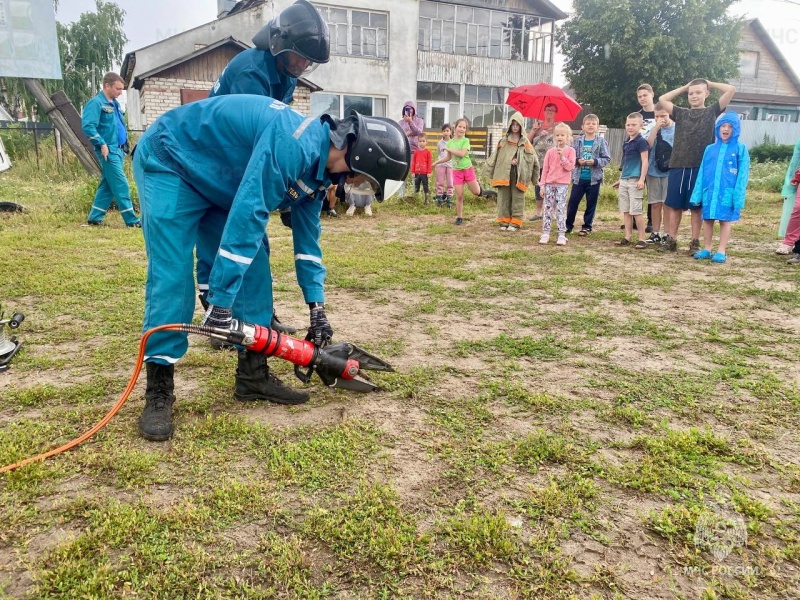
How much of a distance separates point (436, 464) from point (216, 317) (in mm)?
1164

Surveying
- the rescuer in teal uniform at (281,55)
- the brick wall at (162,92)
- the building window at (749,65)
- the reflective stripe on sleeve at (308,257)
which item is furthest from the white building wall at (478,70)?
the reflective stripe on sleeve at (308,257)

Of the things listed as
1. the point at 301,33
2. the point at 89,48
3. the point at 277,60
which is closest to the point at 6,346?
the point at 277,60

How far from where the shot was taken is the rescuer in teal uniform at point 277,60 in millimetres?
3488

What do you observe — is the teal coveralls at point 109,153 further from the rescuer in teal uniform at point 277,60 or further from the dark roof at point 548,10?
the dark roof at point 548,10

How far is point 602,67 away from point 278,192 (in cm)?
3268

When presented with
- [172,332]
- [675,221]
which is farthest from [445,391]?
[675,221]

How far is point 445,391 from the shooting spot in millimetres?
3393

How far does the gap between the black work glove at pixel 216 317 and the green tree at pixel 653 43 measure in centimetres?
3103

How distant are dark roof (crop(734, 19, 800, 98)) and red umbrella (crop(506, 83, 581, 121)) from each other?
106ft

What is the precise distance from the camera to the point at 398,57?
26.7 m

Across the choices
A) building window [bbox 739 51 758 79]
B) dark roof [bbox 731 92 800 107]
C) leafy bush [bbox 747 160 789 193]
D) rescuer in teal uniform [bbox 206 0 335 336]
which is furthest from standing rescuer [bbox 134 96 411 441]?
building window [bbox 739 51 758 79]

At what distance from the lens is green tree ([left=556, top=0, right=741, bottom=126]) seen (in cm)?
2917

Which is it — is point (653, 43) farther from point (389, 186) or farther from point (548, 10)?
point (389, 186)

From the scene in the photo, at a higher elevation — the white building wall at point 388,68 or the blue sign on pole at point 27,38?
the white building wall at point 388,68
